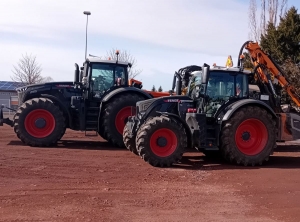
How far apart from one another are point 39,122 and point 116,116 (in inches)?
91.5

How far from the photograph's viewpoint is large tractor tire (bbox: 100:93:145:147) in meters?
13.9

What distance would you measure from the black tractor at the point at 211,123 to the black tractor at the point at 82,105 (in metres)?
2.34

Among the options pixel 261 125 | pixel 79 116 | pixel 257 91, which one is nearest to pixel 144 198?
pixel 261 125

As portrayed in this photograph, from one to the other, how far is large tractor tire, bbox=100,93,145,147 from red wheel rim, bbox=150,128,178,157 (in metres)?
3.54

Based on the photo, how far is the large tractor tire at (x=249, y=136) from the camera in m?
10.9

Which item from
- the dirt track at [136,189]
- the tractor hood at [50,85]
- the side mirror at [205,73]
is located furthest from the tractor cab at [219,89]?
the tractor hood at [50,85]

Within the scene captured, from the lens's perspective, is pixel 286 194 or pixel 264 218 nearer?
pixel 264 218

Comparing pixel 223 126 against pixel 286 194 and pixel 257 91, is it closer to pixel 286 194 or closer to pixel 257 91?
pixel 257 91

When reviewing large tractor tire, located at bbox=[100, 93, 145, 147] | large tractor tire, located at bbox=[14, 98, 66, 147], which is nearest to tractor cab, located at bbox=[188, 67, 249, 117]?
large tractor tire, located at bbox=[100, 93, 145, 147]

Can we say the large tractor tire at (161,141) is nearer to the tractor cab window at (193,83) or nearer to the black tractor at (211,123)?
the black tractor at (211,123)

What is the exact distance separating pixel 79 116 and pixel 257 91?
214 inches

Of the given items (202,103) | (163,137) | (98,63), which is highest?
(98,63)

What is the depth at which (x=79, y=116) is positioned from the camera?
14.0 meters

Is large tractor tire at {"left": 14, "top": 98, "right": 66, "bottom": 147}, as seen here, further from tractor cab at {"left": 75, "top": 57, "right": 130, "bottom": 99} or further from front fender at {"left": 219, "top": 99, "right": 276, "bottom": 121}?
front fender at {"left": 219, "top": 99, "right": 276, "bottom": 121}
